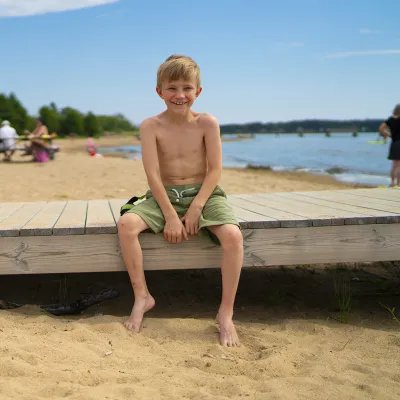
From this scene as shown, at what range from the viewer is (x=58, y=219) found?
147 inches

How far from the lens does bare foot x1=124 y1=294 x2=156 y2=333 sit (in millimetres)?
3205

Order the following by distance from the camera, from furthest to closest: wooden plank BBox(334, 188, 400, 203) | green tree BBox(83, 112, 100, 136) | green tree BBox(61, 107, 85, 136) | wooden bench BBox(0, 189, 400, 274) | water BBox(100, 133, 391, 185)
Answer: green tree BBox(83, 112, 100, 136), green tree BBox(61, 107, 85, 136), water BBox(100, 133, 391, 185), wooden plank BBox(334, 188, 400, 203), wooden bench BBox(0, 189, 400, 274)

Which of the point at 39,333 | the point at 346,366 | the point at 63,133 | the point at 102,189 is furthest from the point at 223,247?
the point at 63,133

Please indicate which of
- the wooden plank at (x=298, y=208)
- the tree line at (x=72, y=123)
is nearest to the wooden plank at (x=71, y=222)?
the wooden plank at (x=298, y=208)

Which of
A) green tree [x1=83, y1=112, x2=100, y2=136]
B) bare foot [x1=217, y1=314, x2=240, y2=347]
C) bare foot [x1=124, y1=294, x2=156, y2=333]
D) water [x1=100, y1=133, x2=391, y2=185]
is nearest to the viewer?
bare foot [x1=217, y1=314, x2=240, y2=347]

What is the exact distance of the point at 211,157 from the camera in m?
3.45

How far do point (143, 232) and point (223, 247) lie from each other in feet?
1.77

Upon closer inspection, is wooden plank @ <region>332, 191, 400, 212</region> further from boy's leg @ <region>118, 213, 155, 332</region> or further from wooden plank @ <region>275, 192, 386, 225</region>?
boy's leg @ <region>118, 213, 155, 332</region>

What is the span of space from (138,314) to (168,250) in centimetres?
46

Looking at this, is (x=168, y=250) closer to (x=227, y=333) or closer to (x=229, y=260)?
(x=229, y=260)

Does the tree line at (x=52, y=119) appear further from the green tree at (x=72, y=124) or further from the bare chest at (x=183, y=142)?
the bare chest at (x=183, y=142)

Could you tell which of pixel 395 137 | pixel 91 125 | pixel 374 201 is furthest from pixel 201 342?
pixel 91 125

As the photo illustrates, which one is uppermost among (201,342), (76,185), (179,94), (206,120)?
(179,94)

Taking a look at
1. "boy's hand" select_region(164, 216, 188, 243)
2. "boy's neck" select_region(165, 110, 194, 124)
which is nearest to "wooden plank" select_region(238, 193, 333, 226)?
"boy's hand" select_region(164, 216, 188, 243)
